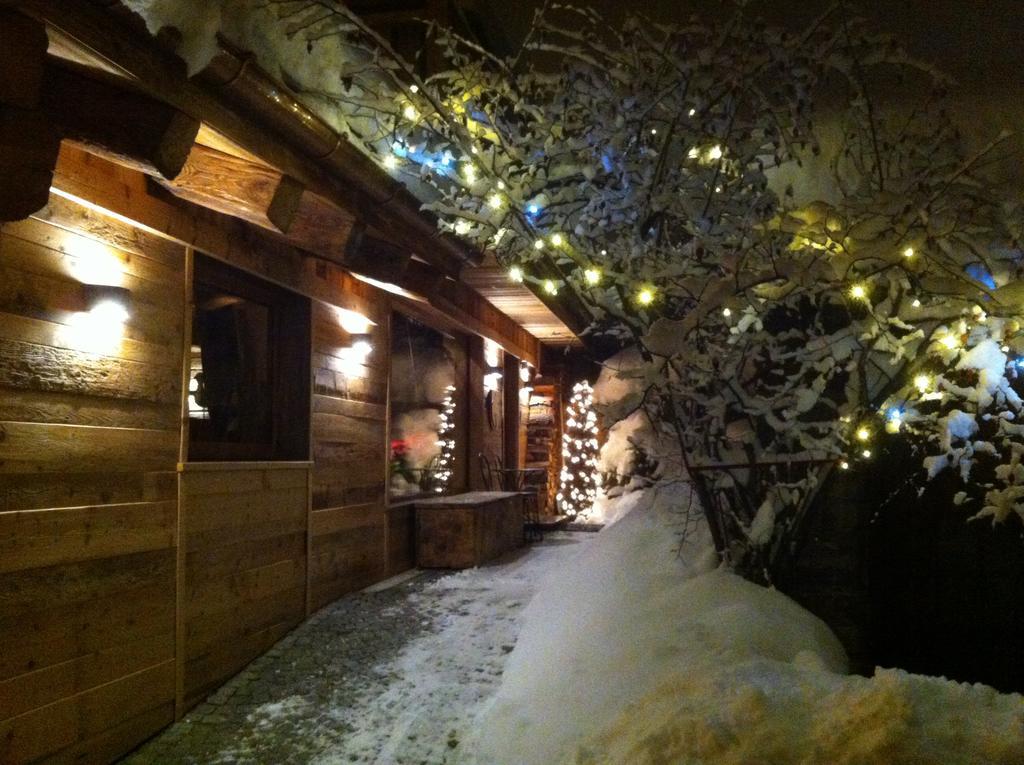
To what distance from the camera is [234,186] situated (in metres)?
5.21

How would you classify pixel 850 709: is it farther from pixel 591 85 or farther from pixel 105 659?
pixel 591 85

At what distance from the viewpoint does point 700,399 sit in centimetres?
554

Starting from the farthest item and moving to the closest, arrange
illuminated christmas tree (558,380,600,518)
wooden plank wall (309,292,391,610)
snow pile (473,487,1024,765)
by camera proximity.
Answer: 1. illuminated christmas tree (558,380,600,518)
2. wooden plank wall (309,292,391,610)
3. snow pile (473,487,1024,765)

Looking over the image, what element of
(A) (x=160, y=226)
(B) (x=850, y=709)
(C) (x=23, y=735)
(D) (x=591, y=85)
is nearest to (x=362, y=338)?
(A) (x=160, y=226)

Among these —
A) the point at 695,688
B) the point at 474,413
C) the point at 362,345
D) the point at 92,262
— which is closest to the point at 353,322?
the point at 362,345

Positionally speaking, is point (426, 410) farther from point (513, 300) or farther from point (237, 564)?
point (237, 564)

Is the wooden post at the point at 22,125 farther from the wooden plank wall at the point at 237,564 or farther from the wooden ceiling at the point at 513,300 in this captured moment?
the wooden ceiling at the point at 513,300

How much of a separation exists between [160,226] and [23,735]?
127 inches

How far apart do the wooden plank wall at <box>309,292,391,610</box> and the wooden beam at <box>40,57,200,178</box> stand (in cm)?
307

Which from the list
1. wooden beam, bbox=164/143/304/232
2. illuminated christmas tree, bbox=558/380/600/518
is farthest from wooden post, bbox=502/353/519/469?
wooden beam, bbox=164/143/304/232

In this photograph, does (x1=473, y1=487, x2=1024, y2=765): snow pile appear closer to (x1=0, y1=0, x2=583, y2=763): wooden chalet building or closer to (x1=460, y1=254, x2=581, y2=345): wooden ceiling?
(x1=0, y1=0, x2=583, y2=763): wooden chalet building

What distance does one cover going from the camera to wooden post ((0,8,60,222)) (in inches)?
135

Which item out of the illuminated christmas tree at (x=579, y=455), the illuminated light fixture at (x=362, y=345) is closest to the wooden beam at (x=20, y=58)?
the illuminated light fixture at (x=362, y=345)

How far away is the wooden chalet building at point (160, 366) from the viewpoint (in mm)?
4129
